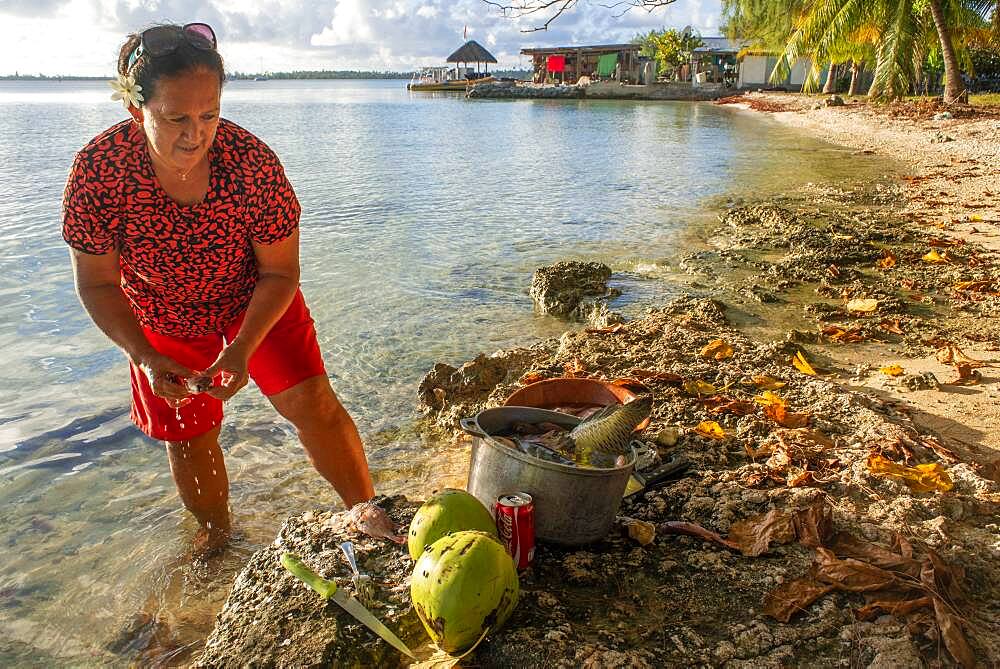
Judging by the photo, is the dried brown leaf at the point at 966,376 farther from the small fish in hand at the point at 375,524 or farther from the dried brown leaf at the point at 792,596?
the small fish in hand at the point at 375,524

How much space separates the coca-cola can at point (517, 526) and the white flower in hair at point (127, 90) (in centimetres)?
191

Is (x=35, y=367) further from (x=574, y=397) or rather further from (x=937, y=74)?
(x=937, y=74)

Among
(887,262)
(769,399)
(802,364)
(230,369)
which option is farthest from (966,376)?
(230,369)

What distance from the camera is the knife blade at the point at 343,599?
2213 millimetres

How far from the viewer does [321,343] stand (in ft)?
22.1

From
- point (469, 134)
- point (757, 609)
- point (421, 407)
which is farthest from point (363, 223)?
point (469, 134)

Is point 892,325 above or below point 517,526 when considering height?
below

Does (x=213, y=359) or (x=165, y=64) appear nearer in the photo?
(x=165, y=64)

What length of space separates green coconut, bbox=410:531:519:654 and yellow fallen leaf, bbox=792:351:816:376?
3.30 meters

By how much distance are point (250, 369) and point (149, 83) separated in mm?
1216

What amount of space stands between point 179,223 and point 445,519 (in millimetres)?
1535

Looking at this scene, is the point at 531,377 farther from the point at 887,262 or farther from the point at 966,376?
the point at 887,262

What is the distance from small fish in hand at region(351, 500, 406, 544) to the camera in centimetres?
272

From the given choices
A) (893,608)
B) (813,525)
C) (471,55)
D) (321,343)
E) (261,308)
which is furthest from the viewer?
(471,55)
